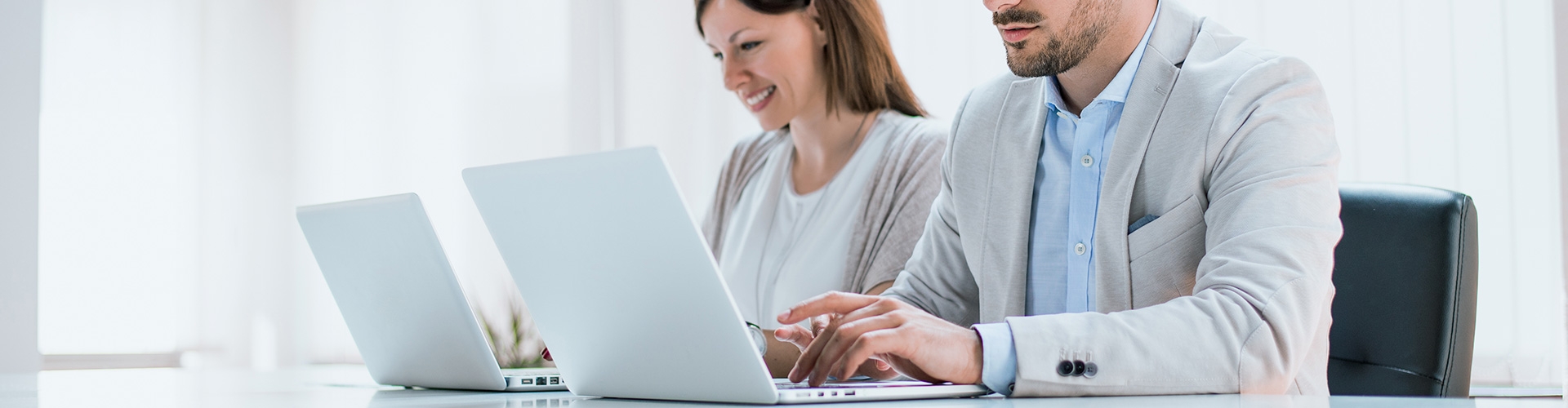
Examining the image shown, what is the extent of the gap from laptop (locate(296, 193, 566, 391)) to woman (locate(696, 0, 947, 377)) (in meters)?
0.85

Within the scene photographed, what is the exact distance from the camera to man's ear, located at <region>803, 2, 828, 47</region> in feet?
6.63

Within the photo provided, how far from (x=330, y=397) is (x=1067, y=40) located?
32.7 inches

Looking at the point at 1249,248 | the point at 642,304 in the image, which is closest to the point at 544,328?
the point at 642,304

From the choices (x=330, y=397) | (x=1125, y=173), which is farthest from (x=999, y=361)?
(x=330, y=397)

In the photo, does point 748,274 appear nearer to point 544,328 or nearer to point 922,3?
point 544,328

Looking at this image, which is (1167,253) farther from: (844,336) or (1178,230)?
(844,336)

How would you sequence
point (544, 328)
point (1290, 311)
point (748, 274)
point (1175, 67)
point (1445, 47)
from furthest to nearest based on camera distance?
1. point (1445, 47)
2. point (748, 274)
3. point (1175, 67)
4. point (1290, 311)
5. point (544, 328)

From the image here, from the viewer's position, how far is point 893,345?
82cm

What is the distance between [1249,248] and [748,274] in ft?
3.81

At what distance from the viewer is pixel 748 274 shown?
6.65 ft

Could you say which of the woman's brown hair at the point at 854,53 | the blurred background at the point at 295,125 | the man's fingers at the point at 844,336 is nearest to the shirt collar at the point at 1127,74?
the man's fingers at the point at 844,336

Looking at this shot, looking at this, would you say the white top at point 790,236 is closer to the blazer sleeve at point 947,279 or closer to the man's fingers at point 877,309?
the blazer sleeve at point 947,279

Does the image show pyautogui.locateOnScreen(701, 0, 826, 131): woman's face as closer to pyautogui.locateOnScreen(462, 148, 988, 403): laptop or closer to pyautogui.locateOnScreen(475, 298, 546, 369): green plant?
pyautogui.locateOnScreen(462, 148, 988, 403): laptop

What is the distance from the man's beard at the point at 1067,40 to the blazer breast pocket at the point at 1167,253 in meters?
0.23
